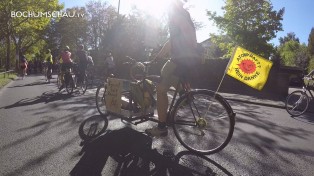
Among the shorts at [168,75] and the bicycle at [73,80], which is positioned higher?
the shorts at [168,75]

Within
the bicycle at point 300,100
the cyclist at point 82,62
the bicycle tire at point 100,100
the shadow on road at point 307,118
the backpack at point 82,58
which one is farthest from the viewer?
the backpack at point 82,58

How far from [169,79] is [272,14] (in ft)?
112

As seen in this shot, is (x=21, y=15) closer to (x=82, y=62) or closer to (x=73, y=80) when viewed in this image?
(x=82, y=62)

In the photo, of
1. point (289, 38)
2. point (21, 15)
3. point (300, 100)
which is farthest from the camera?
point (289, 38)

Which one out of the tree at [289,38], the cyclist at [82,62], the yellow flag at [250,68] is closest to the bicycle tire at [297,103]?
the yellow flag at [250,68]

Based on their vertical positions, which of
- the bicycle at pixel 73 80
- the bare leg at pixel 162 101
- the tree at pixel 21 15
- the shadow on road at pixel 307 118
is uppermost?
the tree at pixel 21 15

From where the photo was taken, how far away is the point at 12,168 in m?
3.70

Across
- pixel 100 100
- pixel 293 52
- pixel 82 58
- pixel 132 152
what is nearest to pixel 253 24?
pixel 82 58

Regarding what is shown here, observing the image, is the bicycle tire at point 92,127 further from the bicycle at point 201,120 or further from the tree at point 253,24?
the tree at point 253,24

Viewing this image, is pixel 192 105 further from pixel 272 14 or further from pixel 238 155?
pixel 272 14

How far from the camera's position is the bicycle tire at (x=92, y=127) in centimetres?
532

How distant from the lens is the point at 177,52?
15.1ft

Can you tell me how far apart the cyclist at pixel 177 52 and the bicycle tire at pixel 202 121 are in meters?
0.25

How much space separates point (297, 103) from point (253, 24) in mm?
27710
